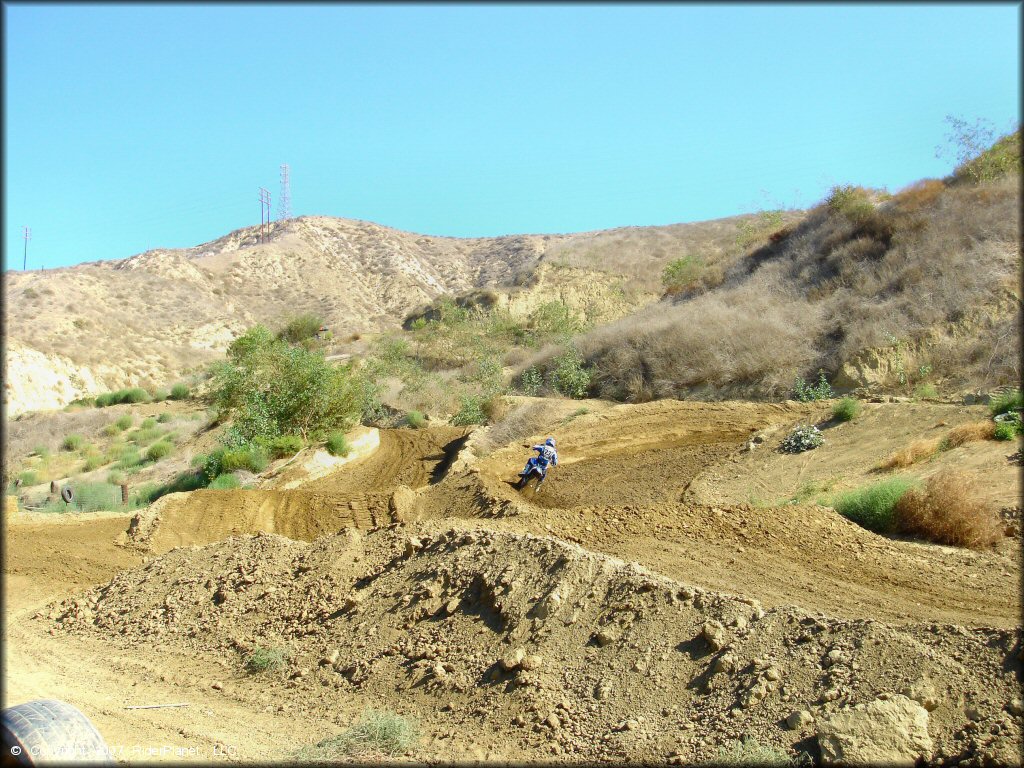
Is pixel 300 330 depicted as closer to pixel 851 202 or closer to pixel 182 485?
pixel 182 485

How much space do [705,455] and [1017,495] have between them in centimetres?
700

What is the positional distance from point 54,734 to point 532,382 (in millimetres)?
23243

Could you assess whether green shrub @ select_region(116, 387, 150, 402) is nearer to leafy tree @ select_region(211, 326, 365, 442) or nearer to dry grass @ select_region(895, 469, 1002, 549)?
leafy tree @ select_region(211, 326, 365, 442)

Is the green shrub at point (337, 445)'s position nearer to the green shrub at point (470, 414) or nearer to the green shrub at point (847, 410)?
the green shrub at point (470, 414)

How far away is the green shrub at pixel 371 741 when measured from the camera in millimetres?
6230

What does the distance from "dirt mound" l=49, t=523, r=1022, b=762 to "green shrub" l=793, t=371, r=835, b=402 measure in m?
12.7

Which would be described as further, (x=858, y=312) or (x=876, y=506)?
(x=858, y=312)

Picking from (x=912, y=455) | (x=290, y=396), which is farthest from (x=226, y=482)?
(x=912, y=455)

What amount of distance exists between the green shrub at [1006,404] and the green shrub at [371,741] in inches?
454

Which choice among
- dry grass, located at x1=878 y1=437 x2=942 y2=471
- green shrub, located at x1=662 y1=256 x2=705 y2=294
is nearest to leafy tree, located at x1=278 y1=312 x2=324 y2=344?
green shrub, located at x1=662 y1=256 x2=705 y2=294

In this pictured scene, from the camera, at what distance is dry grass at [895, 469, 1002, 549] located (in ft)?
30.3

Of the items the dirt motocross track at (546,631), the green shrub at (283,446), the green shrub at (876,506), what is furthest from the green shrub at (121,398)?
the green shrub at (876,506)

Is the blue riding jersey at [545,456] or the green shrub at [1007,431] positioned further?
the blue riding jersey at [545,456]

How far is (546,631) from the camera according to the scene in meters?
7.51
